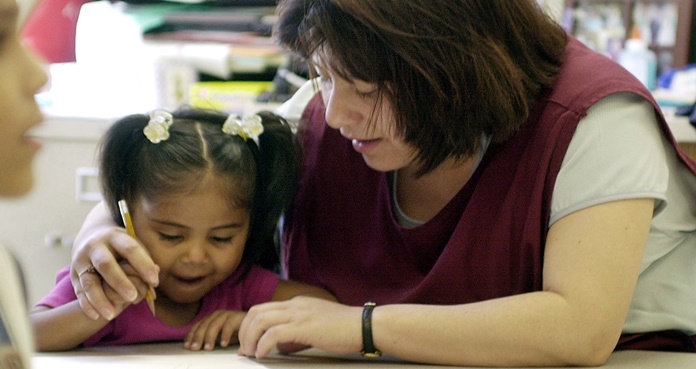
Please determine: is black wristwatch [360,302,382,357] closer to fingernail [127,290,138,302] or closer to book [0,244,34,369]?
fingernail [127,290,138,302]

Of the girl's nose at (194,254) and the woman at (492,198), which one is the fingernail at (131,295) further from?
the girl's nose at (194,254)

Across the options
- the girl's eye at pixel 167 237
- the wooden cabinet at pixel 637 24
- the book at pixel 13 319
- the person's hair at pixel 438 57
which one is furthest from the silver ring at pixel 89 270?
the wooden cabinet at pixel 637 24

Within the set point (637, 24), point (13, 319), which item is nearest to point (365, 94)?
point (13, 319)

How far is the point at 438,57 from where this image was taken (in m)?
1.08

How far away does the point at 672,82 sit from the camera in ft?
7.44

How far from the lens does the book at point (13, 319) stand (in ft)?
1.58

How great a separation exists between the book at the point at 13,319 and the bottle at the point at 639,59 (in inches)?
81.3

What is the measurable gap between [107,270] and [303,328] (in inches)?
10.3

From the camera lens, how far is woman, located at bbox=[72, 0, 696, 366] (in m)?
1.01

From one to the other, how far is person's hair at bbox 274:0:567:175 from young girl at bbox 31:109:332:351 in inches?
9.3

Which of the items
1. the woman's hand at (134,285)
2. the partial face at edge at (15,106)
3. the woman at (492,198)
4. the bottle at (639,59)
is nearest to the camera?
the partial face at edge at (15,106)

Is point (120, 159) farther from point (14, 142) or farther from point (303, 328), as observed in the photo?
point (14, 142)

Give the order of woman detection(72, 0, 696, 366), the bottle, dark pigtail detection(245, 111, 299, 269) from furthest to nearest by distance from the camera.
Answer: the bottle
dark pigtail detection(245, 111, 299, 269)
woman detection(72, 0, 696, 366)

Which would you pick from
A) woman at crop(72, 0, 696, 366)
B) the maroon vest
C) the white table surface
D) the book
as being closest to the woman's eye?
woman at crop(72, 0, 696, 366)
